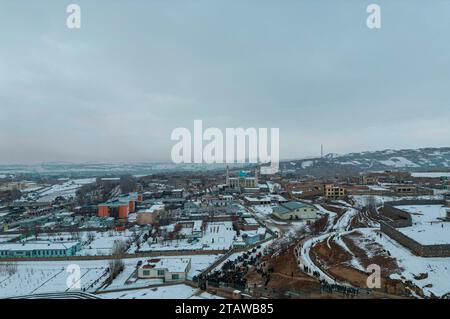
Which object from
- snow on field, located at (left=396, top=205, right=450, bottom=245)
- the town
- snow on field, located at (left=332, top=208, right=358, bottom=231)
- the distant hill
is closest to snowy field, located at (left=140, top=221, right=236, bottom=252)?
the town

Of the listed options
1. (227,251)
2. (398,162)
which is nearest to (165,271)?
(227,251)

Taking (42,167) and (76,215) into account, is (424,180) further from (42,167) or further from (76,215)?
(42,167)

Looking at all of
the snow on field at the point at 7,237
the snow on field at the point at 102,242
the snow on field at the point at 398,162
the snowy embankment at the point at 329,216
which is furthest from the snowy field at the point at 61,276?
the snow on field at the point at 398,162


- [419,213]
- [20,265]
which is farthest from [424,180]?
[20,265]

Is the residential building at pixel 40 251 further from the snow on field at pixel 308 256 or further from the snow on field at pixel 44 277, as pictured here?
the snow on field at pixel 308 256

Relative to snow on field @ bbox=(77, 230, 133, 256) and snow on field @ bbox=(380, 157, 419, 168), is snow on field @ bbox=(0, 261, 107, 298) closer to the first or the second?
snow on field @ bbox=(77, 230, 133, 256)

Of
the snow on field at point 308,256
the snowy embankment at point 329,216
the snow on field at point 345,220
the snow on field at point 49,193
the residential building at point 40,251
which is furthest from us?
the snow on field at point 49,193
